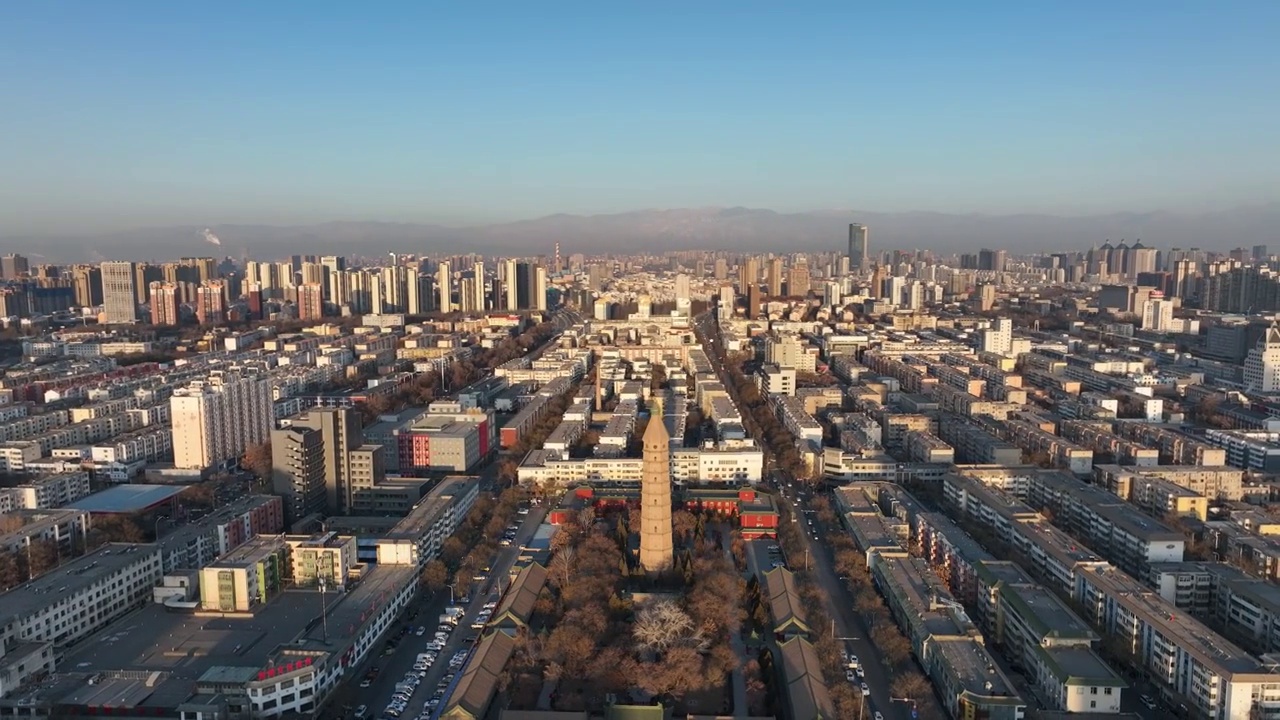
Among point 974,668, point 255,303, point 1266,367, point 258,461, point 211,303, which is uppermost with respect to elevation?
point 211,303

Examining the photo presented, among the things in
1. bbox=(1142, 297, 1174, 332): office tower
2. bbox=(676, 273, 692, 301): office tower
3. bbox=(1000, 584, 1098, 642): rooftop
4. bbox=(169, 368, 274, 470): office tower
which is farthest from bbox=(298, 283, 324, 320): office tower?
bbox=(1000, 584, 1098, 642): rooftop

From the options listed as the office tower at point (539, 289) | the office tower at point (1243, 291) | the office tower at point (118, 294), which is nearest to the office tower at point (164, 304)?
the office tower at point (118, 294)

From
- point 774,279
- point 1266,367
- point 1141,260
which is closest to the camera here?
point 1266,367

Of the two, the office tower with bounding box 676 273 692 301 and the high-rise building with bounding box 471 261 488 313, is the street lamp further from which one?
the office tower with bounding box 676 273 692 301

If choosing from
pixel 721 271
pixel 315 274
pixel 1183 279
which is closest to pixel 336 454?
pixel 315 274

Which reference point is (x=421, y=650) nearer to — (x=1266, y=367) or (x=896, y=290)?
(x=1266, y=367)

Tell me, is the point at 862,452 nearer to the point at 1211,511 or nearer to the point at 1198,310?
the point at 1211,511
